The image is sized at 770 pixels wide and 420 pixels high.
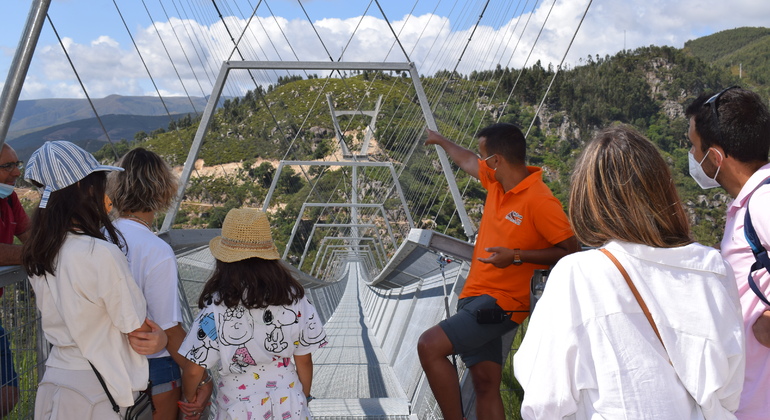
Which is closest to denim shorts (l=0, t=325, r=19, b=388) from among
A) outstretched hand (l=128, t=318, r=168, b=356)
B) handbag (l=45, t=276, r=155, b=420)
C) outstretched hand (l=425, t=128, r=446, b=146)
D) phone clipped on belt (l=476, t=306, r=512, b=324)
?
handbag (l=45, t=276, r=155, b=420)

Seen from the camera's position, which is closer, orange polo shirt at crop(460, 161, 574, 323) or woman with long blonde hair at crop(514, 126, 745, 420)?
woman with long blonde hair at crop(514, 126, 745, 420)

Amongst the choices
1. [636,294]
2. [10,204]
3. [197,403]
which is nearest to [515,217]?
[636,294]

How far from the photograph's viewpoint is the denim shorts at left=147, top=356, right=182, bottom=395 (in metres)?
3.06

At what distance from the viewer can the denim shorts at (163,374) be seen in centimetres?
306

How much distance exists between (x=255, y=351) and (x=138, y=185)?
3.24 ft

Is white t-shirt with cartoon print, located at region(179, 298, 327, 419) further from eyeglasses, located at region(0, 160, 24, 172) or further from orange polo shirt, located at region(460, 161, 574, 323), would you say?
eyeglasses, located at region(0, 160, 24, 172)

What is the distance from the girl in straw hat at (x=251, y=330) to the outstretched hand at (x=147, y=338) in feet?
0.34

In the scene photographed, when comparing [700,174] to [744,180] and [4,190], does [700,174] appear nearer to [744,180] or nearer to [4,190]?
[744,180]

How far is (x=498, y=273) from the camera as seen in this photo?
3.55 m

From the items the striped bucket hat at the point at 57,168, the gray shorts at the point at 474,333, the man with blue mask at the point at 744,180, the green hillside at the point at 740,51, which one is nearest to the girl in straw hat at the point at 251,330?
the striped bucket hat at the point at 57,168

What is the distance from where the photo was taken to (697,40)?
396ft

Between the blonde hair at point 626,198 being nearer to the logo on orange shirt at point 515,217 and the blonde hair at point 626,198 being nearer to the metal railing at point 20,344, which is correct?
the logo on orange shirt at point 515,217

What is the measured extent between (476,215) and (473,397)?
4424 centimetres

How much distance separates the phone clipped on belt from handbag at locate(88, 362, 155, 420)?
153 centimetres
